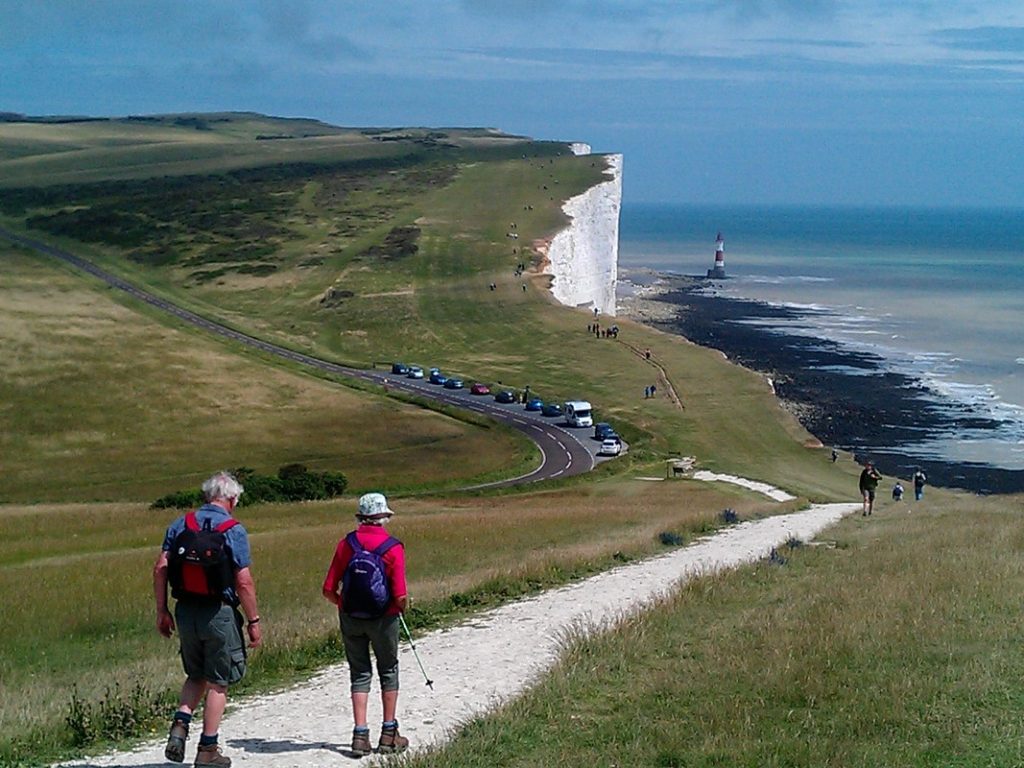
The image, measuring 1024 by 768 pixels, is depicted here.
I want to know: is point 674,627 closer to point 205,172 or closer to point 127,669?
point 127,669

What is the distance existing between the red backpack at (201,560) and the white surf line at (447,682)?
142 cm

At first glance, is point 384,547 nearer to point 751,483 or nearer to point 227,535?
point 227,535

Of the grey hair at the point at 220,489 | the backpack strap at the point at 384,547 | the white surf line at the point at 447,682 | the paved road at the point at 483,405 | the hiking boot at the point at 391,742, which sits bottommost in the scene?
the paved road at the point at 483,405

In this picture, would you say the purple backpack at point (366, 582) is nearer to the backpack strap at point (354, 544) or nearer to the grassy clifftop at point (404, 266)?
the backpack strap at point (354, 544)

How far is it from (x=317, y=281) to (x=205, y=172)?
70.9 m

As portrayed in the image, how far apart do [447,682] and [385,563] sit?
284 cm

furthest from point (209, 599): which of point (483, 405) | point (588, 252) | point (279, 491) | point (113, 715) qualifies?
point (588, 252)

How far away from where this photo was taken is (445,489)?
47094 mm

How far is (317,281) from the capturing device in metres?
106

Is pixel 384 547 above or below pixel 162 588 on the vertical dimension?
above

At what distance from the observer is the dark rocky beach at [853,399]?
59344 millimetres

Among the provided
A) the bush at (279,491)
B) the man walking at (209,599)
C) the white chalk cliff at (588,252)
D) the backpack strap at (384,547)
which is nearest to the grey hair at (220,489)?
the man walking at (209,599)

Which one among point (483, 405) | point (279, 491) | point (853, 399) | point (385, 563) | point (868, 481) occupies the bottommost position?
point (483, 405)

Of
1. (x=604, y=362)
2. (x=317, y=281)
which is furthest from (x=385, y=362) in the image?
(x=317, y=281)
